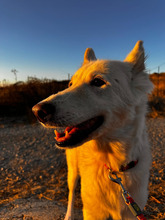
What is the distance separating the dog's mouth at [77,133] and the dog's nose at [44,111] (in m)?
0.26

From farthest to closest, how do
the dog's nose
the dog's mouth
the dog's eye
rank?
the dog's eye, the dog's mouth, the dog's nose

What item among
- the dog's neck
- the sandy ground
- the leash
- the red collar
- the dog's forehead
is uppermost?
the dog's forehead

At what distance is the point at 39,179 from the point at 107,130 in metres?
2.58

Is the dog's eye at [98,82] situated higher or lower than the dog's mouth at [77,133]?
higher

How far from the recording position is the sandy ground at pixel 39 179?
2454mm

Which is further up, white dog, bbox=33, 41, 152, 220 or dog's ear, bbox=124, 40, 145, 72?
dog's ear, bbox=124, 40, 145, 72

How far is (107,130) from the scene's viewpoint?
1.68m

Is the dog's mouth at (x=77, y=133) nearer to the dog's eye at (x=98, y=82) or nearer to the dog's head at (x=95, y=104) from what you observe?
the dog's head at (x=95, y=104)

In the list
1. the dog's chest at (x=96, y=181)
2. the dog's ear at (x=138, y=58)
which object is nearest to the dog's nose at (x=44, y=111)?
the dog's chest at (x=96, y=181)

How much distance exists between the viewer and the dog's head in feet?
4.66

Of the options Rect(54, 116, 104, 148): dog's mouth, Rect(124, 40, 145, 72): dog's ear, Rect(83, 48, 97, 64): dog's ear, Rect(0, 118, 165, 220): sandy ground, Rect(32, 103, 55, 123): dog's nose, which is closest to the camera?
Rect(32, 103, 55, 123): dog's nose

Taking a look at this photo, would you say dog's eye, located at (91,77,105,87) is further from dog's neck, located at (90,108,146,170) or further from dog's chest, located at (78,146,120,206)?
dog's chest, located at (78,146,120,206)

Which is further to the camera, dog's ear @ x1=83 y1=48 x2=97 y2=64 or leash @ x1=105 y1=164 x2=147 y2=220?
dog's ear @ x1=83 y1=48 x2=97 y2=64

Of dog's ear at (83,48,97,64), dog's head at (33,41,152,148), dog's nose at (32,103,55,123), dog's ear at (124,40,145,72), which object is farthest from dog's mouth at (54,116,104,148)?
dog's ear at (83,48,97,64)
